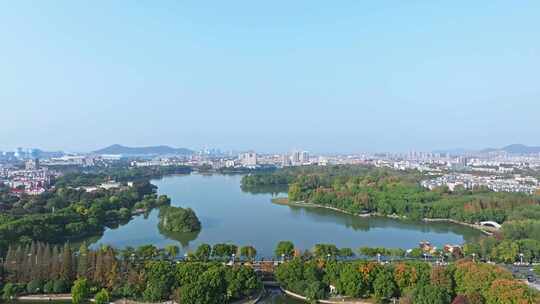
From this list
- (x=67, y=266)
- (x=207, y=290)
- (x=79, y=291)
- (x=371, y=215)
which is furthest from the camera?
(x=371, y=215)

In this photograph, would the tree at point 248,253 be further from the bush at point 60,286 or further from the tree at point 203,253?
the bush at point 60,286

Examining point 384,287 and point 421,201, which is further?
point 421,201

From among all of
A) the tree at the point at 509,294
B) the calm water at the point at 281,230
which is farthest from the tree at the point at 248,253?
the tree at the point at 509,294

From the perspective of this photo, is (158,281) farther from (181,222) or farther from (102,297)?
(181,222)

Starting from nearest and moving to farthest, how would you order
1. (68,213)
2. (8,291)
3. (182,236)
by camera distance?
1. (8,291)
2. (182,236)
3. (68,213)

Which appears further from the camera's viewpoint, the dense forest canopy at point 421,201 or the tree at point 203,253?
the dense forest canopy at point 421,201

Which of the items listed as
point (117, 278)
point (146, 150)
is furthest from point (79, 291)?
point (146, 150)
